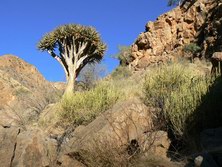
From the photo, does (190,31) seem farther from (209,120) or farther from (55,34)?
(209,120)

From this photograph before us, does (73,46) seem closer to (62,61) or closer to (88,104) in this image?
(62,61)

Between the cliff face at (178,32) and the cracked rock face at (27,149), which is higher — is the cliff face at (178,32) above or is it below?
above

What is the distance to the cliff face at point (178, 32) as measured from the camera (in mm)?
23312

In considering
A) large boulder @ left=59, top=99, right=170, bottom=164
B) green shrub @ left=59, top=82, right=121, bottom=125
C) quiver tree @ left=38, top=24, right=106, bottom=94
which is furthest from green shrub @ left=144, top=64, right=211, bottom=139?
quiver tree @ left=38, top=24, right=106, bottom=94

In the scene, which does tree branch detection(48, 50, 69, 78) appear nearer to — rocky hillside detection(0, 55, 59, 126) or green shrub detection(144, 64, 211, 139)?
rocky hillside detection(0, 55, 59, 126)

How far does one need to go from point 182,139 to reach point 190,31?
69.1 feet

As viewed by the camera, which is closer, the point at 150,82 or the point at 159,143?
the point at 159,143

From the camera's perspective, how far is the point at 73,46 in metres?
17.1

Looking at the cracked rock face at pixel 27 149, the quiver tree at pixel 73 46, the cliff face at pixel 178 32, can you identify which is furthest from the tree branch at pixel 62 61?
the cracked rock face at pixel 27 149

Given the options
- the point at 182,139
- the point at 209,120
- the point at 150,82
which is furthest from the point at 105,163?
the point at 150,82

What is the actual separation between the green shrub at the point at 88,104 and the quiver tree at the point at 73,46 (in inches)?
240

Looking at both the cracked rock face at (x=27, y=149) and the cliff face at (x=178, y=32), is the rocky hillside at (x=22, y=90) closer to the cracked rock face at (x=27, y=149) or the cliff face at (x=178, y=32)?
the cracked rock face at (x=27, y=149)

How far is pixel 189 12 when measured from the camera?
1073 inches

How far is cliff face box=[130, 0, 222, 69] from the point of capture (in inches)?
918
